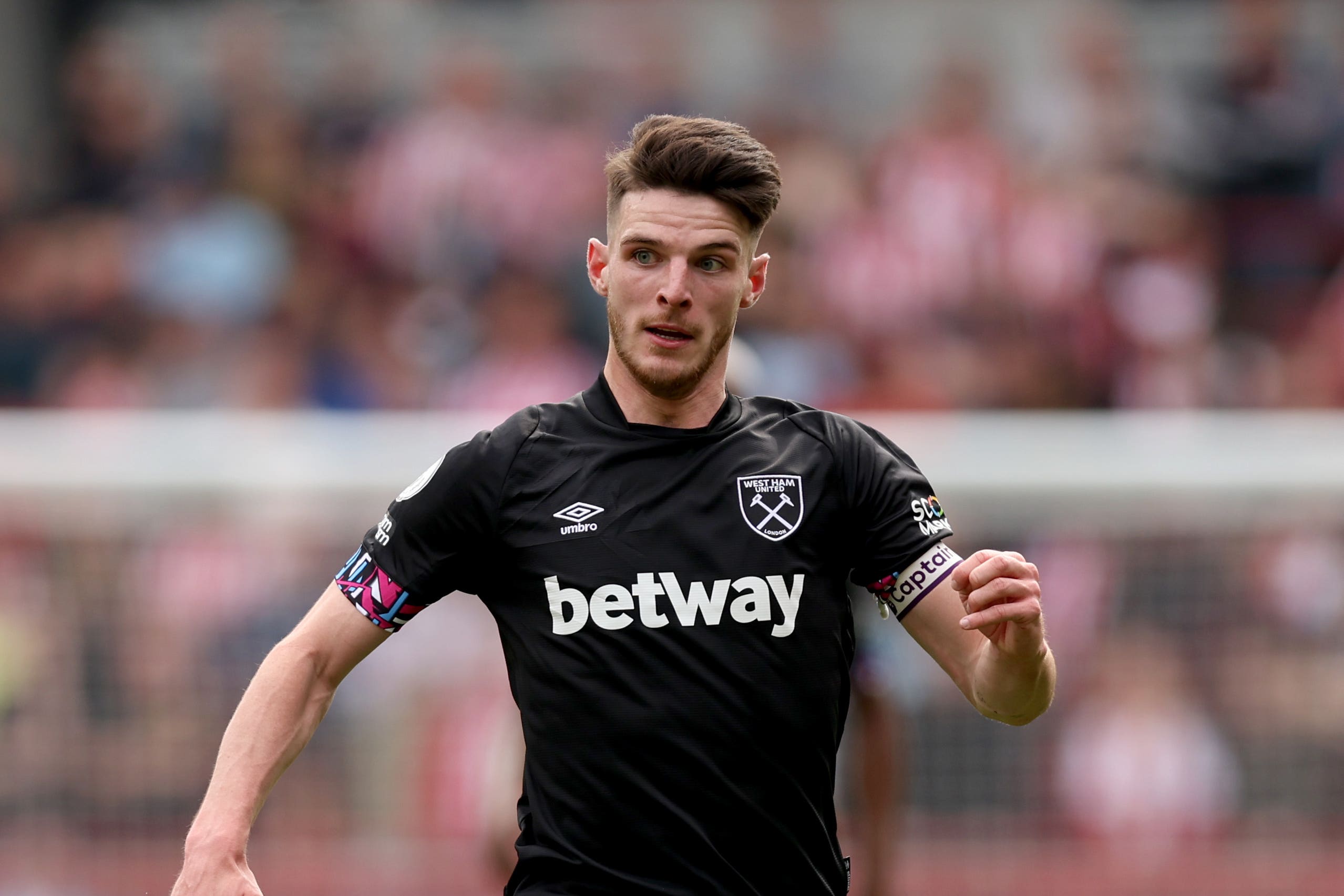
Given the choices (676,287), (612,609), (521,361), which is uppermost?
(521,361)

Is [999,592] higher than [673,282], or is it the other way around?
[673,282]

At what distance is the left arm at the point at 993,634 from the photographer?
3.68 metres

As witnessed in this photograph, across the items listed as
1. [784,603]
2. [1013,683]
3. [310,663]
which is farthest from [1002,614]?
[310,663]

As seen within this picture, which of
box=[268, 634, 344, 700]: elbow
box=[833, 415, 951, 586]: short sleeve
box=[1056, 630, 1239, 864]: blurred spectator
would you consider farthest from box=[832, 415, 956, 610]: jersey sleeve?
box=[1056, 630, 1239, 864]: blurred spectator

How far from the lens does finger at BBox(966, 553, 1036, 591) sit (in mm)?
3660

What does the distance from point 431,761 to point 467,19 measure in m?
8.17

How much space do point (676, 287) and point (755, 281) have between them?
13.1 inches

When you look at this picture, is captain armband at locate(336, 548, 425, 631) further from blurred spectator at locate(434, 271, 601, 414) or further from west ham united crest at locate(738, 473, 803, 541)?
blurred spectator at locate(434, 271, 601, 414)

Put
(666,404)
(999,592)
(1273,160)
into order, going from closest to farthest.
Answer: (999,592) < (666,404) < (1273,160)

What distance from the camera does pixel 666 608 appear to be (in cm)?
400

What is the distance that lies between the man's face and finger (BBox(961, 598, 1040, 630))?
0.83m

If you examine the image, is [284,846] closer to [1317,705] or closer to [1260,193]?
[1317,705]

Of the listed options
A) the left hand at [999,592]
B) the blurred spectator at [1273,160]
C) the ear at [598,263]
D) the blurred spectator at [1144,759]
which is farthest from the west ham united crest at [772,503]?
the blurred spectator at [1273,160]

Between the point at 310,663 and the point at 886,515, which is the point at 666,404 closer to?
the point at 886,515
